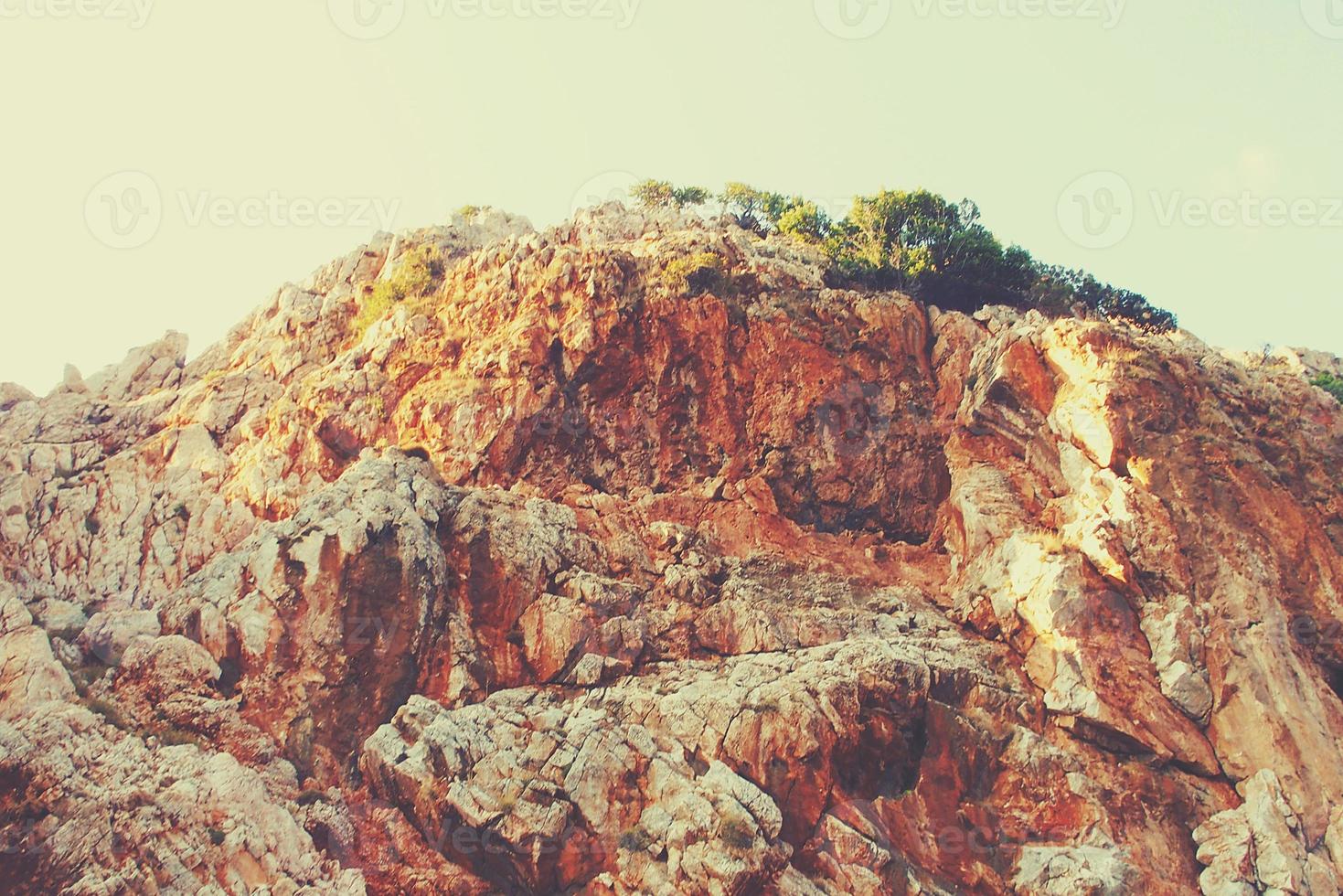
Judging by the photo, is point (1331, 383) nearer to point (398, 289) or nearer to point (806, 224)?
point (806, 224)

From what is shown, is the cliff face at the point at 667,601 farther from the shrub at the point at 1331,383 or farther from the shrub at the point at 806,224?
the shrub at the point at 1331,383

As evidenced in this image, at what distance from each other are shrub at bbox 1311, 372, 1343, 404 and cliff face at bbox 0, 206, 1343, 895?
15416mm

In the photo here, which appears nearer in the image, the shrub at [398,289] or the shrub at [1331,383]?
the shrub at [398,289]

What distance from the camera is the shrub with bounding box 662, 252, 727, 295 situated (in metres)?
36.7

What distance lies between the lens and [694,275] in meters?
37.0

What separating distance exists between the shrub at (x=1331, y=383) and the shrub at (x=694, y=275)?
1140 inches

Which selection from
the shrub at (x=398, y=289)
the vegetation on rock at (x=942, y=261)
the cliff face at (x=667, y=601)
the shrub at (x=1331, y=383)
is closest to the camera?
the cliff face at (x=667, y=601)

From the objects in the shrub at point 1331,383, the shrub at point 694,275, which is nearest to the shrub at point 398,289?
the shrub at point 694,275

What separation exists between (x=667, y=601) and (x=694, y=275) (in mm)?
12265

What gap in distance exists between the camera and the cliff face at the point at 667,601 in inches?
923

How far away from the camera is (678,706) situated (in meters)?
26.2

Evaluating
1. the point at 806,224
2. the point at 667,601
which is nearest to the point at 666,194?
the point at 806,224

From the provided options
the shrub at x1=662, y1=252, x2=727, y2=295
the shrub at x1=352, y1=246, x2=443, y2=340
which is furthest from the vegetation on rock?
the shrub at x1=352, y1=246, x2=443, y2=340

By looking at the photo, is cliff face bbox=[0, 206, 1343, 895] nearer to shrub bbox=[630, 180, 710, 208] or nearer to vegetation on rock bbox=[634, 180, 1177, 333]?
vegetation on rock bbox=[634, 180, 1177, 333]
